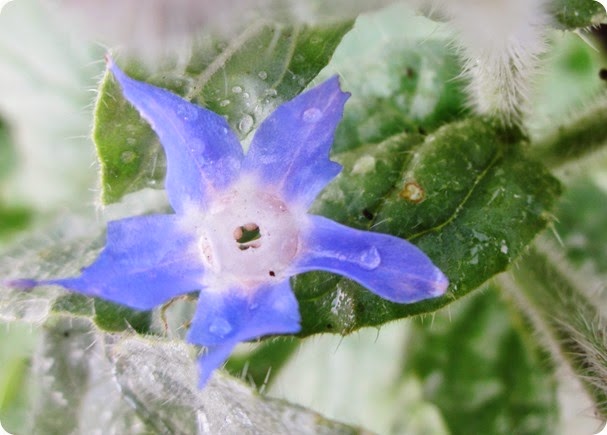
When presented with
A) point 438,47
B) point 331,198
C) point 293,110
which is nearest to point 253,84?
point 293,110

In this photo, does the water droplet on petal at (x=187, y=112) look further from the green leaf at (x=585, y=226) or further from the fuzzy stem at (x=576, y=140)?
the green leaf at (x=585, y=226)

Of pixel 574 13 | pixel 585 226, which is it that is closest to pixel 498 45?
pixel 574 13

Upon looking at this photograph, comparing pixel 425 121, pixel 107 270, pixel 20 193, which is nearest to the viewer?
pixel 107 270

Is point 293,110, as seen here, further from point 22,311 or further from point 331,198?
point 22,311

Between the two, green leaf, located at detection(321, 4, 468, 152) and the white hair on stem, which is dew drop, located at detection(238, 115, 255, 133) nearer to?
the white hair on stem

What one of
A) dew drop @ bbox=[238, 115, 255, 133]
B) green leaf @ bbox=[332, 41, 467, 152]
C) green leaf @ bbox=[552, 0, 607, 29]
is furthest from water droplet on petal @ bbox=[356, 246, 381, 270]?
green leaf @ bbox=[332, 41, 467, 152]

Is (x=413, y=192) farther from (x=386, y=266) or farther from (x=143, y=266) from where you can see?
(x=143, y=266)
